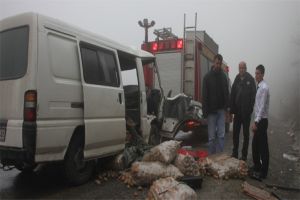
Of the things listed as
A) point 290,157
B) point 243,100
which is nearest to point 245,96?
point 243,100

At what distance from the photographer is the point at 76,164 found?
226 inches

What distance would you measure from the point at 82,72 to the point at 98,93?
0.45 metres

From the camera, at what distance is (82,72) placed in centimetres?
575

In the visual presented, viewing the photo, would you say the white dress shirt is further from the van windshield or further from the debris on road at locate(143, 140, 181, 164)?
the van windshield

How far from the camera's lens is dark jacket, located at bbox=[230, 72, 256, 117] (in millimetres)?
7156

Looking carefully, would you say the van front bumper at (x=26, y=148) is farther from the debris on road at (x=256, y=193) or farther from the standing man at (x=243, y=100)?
the standing man at (x=243, y=100)

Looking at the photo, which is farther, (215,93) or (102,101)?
(215,93)

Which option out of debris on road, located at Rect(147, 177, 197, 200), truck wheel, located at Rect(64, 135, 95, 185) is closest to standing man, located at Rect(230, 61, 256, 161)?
debris on road, located at Rect(147, 177, 197, 200)

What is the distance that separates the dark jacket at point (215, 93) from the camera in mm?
7617

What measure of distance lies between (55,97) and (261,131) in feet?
11.5

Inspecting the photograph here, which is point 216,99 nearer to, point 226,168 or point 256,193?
point 226,168

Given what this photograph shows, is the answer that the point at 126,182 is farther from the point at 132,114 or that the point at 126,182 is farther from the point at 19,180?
the point at 132,114

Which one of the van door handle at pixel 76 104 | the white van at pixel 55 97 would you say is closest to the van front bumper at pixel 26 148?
the white van at pixel 55 97

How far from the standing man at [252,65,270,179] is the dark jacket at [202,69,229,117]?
3.19 feet
